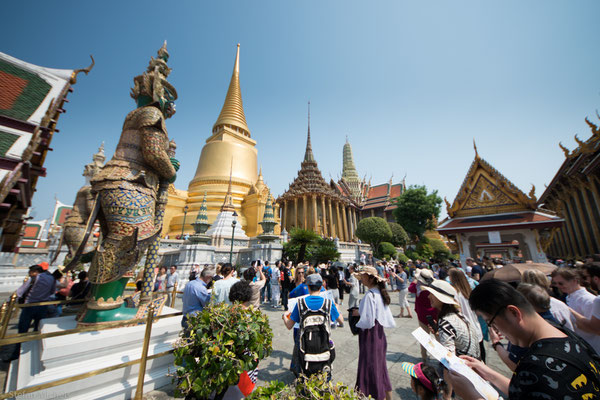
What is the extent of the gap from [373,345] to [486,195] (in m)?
17.0

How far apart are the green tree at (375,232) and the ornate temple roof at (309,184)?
29.3 ft

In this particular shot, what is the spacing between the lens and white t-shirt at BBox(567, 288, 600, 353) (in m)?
2.46

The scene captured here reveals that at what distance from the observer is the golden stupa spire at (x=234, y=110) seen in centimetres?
2673

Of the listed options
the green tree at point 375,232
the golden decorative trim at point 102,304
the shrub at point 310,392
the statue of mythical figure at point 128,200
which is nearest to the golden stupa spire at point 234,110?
the green tree at point 375,232

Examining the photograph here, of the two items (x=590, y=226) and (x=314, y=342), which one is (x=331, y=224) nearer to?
(x=590, y=226)

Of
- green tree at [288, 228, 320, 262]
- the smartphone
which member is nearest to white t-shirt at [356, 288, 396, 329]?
the smartphone

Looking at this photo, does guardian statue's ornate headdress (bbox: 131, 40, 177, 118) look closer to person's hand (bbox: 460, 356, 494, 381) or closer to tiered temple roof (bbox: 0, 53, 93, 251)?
tiered temple roof (bbox: 0, 53, 93, 251)

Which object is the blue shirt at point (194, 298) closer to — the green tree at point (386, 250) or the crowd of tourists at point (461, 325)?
the crowd of tourists at point (461, 325)

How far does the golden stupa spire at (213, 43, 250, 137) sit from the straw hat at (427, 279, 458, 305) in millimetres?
27303

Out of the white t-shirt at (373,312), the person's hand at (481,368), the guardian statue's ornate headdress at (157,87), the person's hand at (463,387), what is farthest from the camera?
the guardian statue's ornate headdress at (157,87)

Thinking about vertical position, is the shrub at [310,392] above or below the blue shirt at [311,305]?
below

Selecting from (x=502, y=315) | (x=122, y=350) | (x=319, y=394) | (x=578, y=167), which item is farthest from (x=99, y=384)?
(x=578, y=167)

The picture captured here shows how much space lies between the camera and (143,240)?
3.17 metres

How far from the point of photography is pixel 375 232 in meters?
24.3
